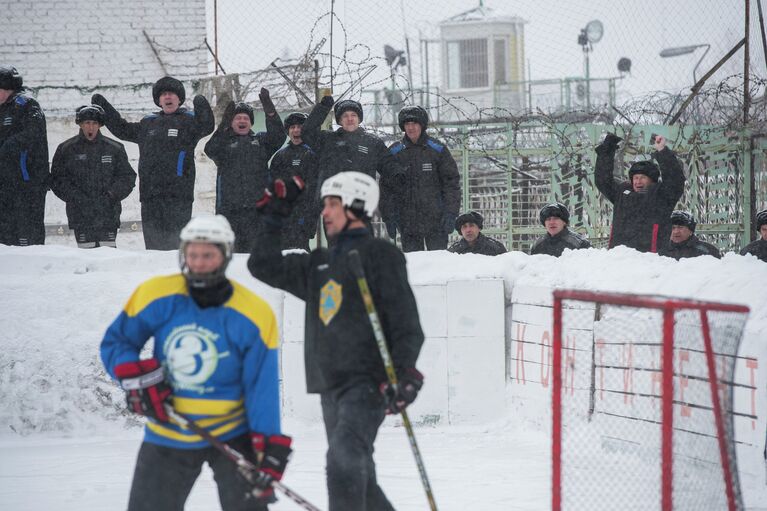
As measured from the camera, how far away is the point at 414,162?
27.2ft

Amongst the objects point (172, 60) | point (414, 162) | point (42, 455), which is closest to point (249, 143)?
point (414, 162)

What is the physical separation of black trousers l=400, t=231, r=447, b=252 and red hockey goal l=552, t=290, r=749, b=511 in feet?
9.52

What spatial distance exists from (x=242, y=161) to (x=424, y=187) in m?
1.45

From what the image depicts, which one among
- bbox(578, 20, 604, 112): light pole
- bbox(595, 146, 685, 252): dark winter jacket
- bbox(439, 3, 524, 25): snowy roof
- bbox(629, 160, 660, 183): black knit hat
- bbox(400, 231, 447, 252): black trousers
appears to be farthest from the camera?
bbox(439, 3, 524, 25): snowy roof

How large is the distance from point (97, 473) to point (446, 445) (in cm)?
228

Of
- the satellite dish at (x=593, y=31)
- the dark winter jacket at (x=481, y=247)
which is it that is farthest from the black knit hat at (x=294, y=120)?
the satellite dish at (x=593, y=31)

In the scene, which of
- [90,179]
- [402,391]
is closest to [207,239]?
[402,391]

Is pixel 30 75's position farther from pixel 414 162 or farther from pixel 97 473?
pixel 97 473

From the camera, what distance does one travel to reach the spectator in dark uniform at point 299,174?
27.2 ft

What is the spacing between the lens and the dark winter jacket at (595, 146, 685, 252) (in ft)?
25.8

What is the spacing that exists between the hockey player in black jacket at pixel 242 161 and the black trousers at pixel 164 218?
31 cm

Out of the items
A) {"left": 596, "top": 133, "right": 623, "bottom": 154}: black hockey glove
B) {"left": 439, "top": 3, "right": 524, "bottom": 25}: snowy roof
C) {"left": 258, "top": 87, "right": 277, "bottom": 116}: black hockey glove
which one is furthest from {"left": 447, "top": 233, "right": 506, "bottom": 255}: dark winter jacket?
{"left": 439, "top": 3, "right": 524, "bottom": 25}: snowy roof

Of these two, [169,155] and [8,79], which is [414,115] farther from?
[8,79]

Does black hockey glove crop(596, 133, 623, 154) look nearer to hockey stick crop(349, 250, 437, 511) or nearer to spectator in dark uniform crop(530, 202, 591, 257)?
spectator in dark uniform crop(530, 202, 591, 257)
